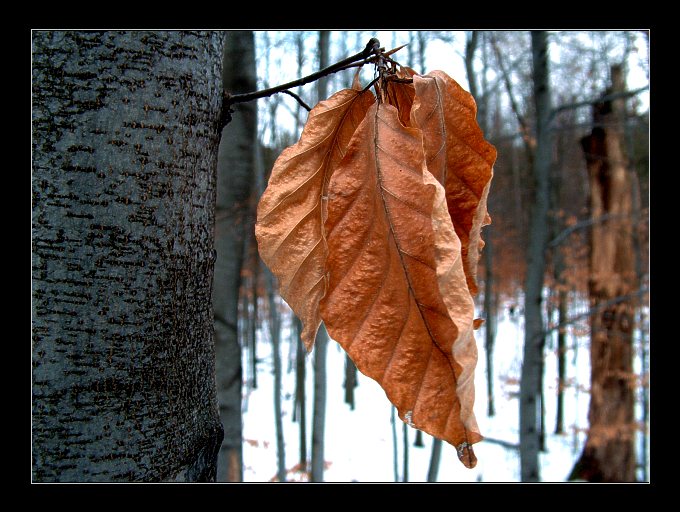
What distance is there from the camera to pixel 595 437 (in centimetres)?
547

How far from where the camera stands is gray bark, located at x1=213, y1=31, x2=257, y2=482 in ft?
6.10

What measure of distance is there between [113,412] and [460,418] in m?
0.34

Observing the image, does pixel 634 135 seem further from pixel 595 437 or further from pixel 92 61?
pixel 92 61

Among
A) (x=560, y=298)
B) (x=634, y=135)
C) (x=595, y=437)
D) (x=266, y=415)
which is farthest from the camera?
(x=266, y=415)

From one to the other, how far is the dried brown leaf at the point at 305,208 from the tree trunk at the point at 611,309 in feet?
18.6

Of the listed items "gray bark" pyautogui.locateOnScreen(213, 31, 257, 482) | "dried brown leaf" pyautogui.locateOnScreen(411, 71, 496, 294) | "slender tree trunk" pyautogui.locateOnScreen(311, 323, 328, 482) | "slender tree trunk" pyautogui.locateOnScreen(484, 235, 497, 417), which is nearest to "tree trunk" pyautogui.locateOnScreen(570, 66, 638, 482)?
"slender tree trunk" pyautogui.locateOnScreen(484, 235, 497, 417)

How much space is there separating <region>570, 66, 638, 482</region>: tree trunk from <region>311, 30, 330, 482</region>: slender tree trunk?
3606 mm

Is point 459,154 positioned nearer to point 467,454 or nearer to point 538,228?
point 467,454

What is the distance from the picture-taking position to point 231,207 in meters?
1.92

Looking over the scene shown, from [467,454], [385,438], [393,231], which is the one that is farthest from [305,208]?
[385,438]

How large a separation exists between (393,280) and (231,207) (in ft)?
5.09

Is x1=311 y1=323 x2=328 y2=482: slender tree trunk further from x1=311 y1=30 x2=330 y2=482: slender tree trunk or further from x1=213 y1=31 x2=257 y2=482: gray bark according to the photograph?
x1=213 y1=31 x2=257 y2=482: gray bark

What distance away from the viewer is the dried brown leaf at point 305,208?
515 mm

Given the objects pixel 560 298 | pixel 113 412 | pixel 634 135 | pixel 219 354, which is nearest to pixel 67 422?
pixel 113 412
